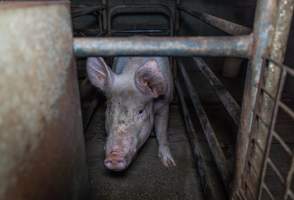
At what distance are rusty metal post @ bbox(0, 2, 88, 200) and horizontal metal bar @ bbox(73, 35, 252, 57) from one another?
55 mm

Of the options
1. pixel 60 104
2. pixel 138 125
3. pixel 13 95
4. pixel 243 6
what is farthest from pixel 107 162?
pixel 243 6

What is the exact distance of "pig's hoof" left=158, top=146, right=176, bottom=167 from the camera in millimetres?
1962

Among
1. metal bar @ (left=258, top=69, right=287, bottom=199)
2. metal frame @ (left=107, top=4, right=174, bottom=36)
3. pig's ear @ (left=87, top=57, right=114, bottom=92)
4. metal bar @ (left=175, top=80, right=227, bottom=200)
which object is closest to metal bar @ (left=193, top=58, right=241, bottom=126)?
metal bar @ (left=258, top=69, right=287, bottom=199)

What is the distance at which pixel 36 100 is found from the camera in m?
0.60

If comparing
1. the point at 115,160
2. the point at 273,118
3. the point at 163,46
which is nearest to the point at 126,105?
the point at 115,160

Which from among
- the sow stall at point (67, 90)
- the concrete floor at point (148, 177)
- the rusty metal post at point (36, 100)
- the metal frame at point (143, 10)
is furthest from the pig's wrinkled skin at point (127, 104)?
the metal frame at point (143, 10)

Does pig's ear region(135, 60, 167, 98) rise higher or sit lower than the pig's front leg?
higher

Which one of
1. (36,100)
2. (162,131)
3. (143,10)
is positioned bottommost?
(162,131)

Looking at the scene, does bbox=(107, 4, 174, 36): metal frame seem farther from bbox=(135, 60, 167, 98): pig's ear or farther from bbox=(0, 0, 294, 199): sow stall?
bbox=(0, 0, 294, 199): sow stall

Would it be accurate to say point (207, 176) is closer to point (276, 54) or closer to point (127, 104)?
point (127, 104)

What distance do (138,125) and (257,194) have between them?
1042mm

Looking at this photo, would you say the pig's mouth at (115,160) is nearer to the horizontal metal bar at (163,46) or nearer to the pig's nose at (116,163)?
the pig's nose at (116,163)

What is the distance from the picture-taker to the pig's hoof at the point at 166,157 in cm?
196

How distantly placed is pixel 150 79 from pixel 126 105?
206 millimetres
